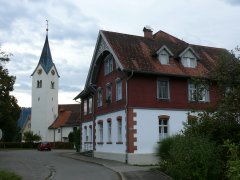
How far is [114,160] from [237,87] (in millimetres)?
17529

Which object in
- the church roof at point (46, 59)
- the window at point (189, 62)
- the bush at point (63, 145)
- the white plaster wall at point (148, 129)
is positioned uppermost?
the church roof at point (46, 59)

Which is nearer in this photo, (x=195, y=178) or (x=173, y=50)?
(x=195, y=178)

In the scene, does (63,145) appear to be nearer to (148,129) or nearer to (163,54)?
(163,54)

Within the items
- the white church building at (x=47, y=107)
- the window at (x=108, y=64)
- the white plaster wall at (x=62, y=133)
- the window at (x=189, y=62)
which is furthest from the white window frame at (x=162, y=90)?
the white church building at (x=47, y=107)

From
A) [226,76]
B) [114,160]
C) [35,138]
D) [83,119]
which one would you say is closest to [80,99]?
[83,119]

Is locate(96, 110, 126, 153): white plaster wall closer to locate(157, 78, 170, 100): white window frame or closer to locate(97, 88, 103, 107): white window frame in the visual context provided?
locate(97, 88, 103, 107): white window frame

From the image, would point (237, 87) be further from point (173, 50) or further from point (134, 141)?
point (173, 50)

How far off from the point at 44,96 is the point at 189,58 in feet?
188

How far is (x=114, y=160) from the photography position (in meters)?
31.3

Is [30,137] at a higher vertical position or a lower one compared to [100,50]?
lower

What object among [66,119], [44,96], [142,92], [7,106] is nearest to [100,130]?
[142,92]

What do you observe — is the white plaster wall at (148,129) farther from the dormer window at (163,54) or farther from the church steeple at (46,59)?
the church steeple at (46,59)

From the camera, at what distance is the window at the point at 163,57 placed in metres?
31.5

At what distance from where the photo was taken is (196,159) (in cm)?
1505
